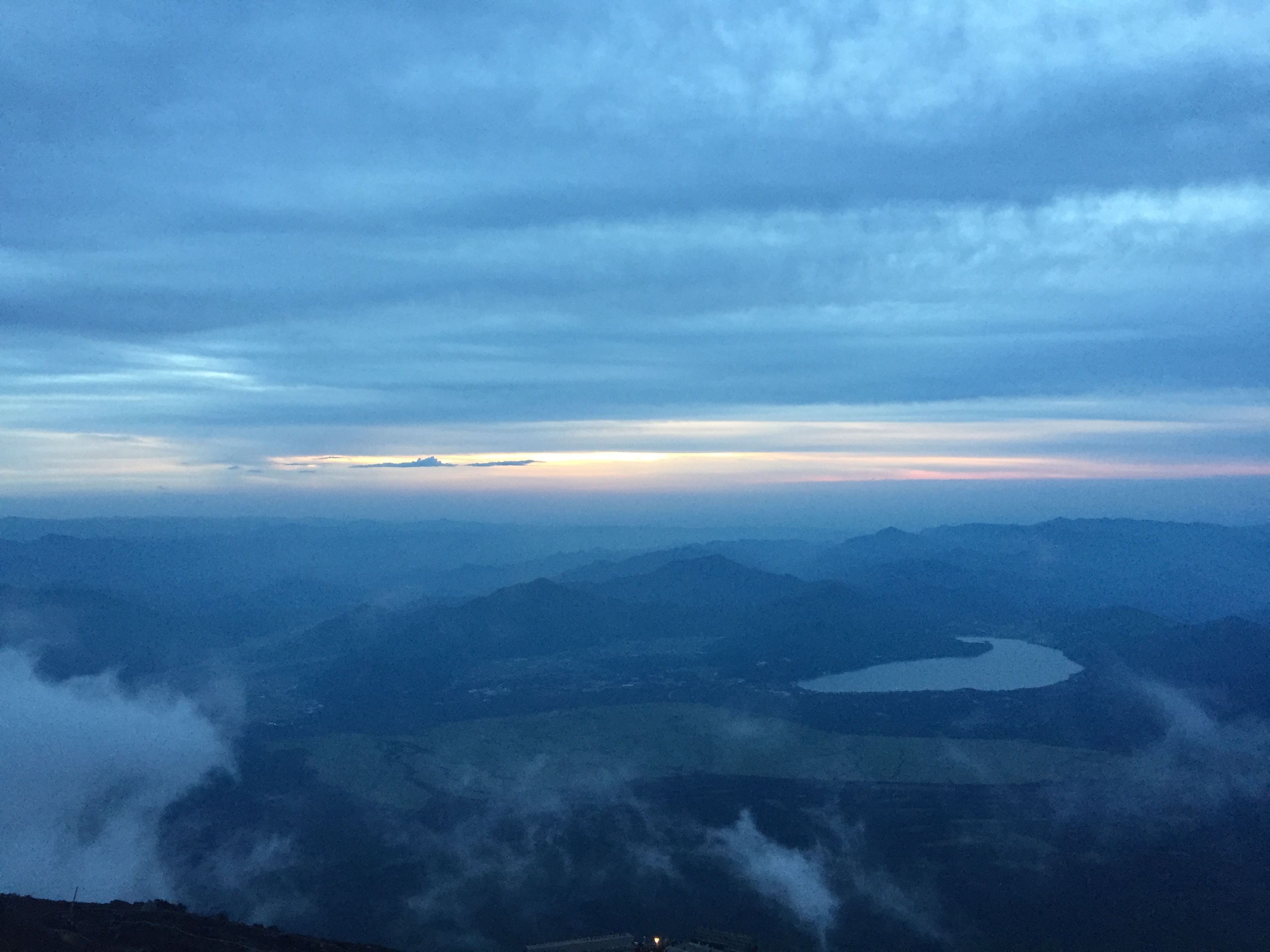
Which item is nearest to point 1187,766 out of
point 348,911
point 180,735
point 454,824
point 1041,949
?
point 1041,949

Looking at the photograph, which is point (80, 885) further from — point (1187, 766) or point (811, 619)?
point (811, 619)

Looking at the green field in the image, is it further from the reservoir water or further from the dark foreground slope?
the dark foreground slope

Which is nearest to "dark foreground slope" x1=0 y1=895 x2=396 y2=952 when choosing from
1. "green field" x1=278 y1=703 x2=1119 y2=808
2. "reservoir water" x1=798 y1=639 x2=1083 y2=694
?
"green field" x1=278 y1=703 x2=1119 y2=808

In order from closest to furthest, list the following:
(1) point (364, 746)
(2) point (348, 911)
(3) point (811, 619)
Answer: (2) point (348, 911), (1) point (364, 746), (3) point (811, 619)

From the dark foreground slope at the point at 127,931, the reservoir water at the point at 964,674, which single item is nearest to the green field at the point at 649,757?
the reservoir water at the point at 964,674

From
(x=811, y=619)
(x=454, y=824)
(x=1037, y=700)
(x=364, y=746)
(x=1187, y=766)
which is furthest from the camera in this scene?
(x=811, y=619)

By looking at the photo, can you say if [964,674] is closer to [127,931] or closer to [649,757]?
[649,757]

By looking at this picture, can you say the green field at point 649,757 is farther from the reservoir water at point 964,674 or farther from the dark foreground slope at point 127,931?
the dark foreground slope at point 127,931
